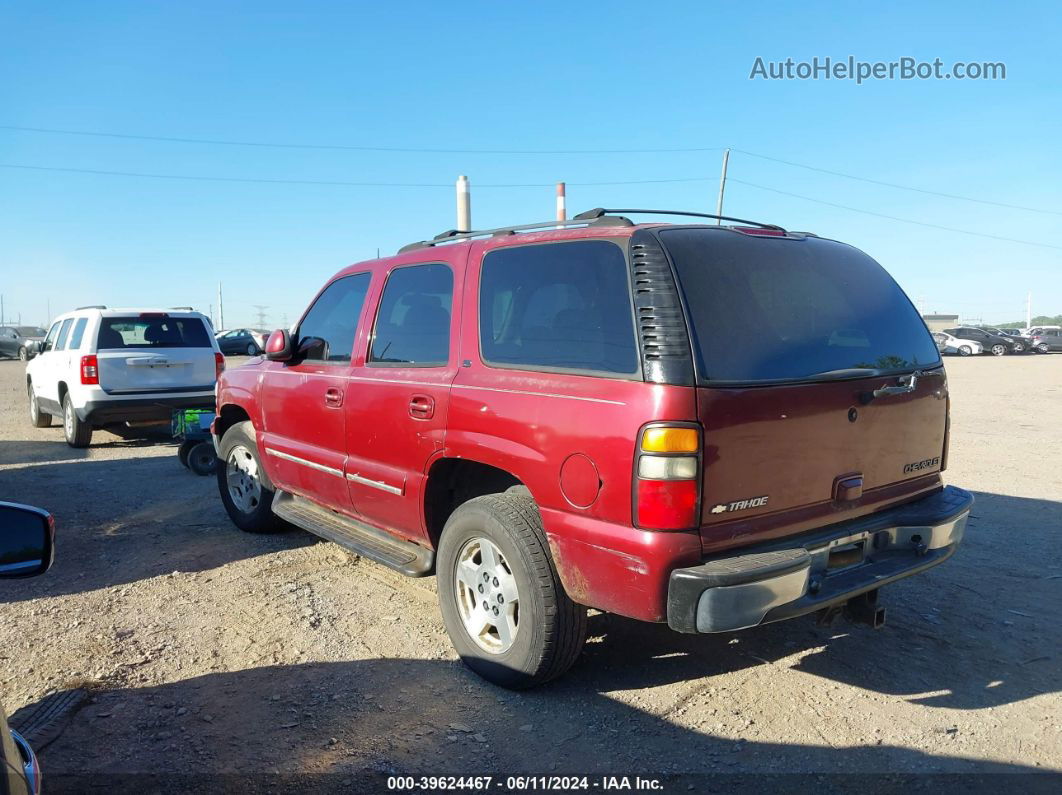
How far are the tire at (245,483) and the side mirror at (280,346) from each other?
843 millimetres

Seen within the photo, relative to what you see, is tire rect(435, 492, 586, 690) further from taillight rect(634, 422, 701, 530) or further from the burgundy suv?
taillight rect(634, 422, 701, 530)

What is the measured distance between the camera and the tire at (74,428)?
10008 millimetres

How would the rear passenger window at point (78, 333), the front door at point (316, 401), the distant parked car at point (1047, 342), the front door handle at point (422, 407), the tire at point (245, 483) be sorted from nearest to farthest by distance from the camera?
the front door handle at point (422, 407)
the front door at point (316, 401)
the tire at point (245, 483)
the rear passenger window at point (78, 333)
the distant parked car at point (1047, 342)

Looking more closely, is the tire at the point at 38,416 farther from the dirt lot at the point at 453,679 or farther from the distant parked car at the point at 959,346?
the distant parked car at the point at 959,346

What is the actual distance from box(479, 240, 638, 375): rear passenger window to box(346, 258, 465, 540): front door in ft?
0.94

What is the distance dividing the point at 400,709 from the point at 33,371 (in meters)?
11.3

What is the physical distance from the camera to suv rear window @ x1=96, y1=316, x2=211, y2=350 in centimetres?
981

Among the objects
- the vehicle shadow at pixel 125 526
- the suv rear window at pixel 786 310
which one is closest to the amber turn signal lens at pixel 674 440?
the suv rear window at pixel 786 310

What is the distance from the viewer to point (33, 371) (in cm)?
1197

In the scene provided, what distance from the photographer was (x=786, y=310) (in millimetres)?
3256

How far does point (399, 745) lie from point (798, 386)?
2.10m

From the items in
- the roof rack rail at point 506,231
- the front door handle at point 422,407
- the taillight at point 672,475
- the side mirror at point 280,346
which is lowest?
the taillight at point 672,475

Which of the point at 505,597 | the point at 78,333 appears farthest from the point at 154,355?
the point at 505,597

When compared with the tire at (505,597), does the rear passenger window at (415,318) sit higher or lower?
higher
